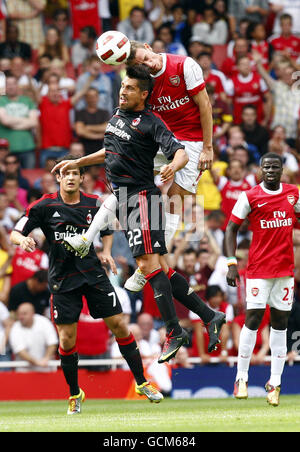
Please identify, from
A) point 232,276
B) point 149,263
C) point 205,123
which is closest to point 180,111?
point 205,123

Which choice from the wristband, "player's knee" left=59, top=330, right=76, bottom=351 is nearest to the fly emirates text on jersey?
the wristband

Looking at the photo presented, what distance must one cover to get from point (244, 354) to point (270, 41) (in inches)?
424

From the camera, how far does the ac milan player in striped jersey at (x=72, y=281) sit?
34.7 feet

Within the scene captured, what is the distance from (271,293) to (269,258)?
42 cm

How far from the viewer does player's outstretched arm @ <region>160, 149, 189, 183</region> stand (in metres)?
8.84

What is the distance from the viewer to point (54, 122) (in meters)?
18.0

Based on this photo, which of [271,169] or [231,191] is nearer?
[271,169]

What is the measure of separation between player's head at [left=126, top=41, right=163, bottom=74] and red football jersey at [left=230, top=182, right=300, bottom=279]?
1957 millimetres

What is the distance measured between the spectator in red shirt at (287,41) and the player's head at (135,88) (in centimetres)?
1053

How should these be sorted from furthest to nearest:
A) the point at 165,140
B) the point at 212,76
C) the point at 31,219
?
the point at 212,76 < the point at 31,219 < the point at 165,140

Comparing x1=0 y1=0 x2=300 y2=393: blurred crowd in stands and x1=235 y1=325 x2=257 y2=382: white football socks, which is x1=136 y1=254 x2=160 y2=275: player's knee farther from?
x1=0 y1=0 x2=300 y2=393: blurred crowd in stands

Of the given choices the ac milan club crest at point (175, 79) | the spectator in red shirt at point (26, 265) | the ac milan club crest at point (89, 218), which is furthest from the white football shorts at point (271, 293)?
the spectator in red shirt at point (26, 265)

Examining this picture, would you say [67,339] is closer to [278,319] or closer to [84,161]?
[84,161]

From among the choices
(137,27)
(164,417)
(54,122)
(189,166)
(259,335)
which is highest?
(137,27)
